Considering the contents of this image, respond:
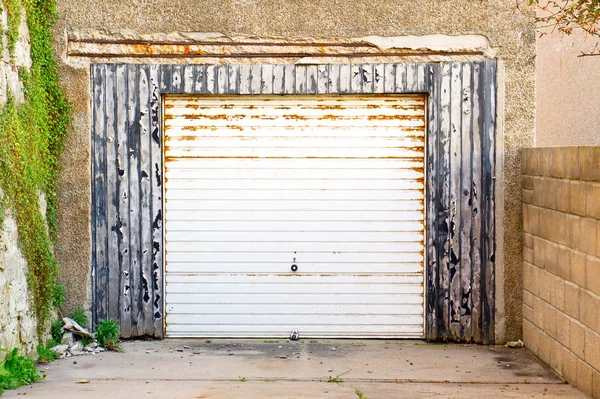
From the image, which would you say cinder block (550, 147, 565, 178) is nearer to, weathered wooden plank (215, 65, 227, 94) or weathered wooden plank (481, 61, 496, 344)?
weathered wooden plank (481, 61, 496, 344)

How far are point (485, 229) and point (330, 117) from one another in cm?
193

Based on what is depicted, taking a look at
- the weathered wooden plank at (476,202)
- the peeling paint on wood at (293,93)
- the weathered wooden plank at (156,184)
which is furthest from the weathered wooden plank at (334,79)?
the weathered wooden plank at (156,184)

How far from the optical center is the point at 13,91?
7.19 m

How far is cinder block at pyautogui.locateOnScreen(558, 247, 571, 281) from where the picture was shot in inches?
258

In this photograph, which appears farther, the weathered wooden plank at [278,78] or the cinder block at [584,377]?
the weathered wooden plank at [278,78]

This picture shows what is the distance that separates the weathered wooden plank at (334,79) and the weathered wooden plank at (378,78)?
0.36 m

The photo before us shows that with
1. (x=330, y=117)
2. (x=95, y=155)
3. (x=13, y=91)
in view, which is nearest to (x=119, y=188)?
(x=95, y=155)

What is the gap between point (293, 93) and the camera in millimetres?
8055

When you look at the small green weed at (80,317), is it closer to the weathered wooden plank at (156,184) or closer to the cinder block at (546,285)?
the weathered wooden plank at (156,184)

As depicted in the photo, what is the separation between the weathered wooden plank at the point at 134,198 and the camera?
8.03m

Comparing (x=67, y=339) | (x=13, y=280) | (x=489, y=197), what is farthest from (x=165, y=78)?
(x=489, y=197)

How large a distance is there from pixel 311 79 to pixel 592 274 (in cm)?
341

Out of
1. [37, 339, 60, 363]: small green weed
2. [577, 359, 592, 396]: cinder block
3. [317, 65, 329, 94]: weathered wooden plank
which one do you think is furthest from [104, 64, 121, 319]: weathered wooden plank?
[577, 359, 592, 396]: cinder block

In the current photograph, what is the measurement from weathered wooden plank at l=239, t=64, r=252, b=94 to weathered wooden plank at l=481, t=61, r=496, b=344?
2.35m
